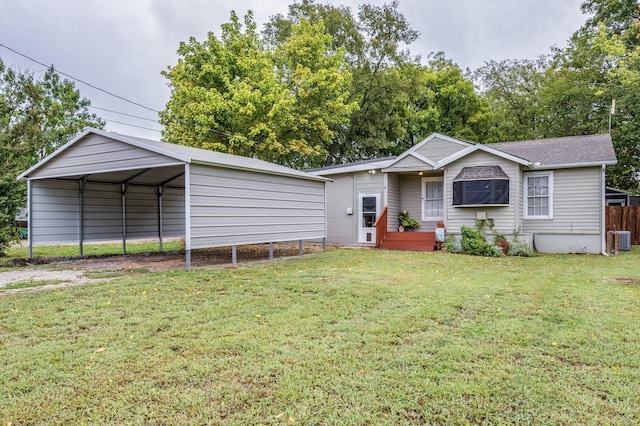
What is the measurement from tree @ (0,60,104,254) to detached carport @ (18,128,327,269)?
614mm

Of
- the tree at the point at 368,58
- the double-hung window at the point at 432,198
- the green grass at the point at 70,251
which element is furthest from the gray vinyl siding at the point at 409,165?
the tree at the point at 368,58

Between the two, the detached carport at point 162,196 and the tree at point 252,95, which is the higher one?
the tree at point 252,95

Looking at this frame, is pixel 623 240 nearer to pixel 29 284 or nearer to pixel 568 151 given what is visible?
pixel 568 151

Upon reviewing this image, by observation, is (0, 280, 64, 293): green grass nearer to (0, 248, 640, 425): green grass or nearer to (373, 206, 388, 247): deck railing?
(0, 248, 640, 425): green grass

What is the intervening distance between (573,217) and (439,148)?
4.91 m

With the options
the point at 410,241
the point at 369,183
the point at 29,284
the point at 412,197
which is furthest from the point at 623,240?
the point at 29,284

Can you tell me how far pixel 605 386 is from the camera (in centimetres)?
270

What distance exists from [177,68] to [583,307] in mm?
20242

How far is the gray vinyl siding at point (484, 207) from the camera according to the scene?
1161 cm

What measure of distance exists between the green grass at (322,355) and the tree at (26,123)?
20.0ft

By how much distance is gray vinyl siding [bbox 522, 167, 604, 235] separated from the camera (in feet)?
38.1

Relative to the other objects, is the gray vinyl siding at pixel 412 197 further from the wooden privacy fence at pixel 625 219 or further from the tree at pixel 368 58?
the tree at pixel 368 58

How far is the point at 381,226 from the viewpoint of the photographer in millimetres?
13328

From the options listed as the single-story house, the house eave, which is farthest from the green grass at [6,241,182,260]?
the house eave
